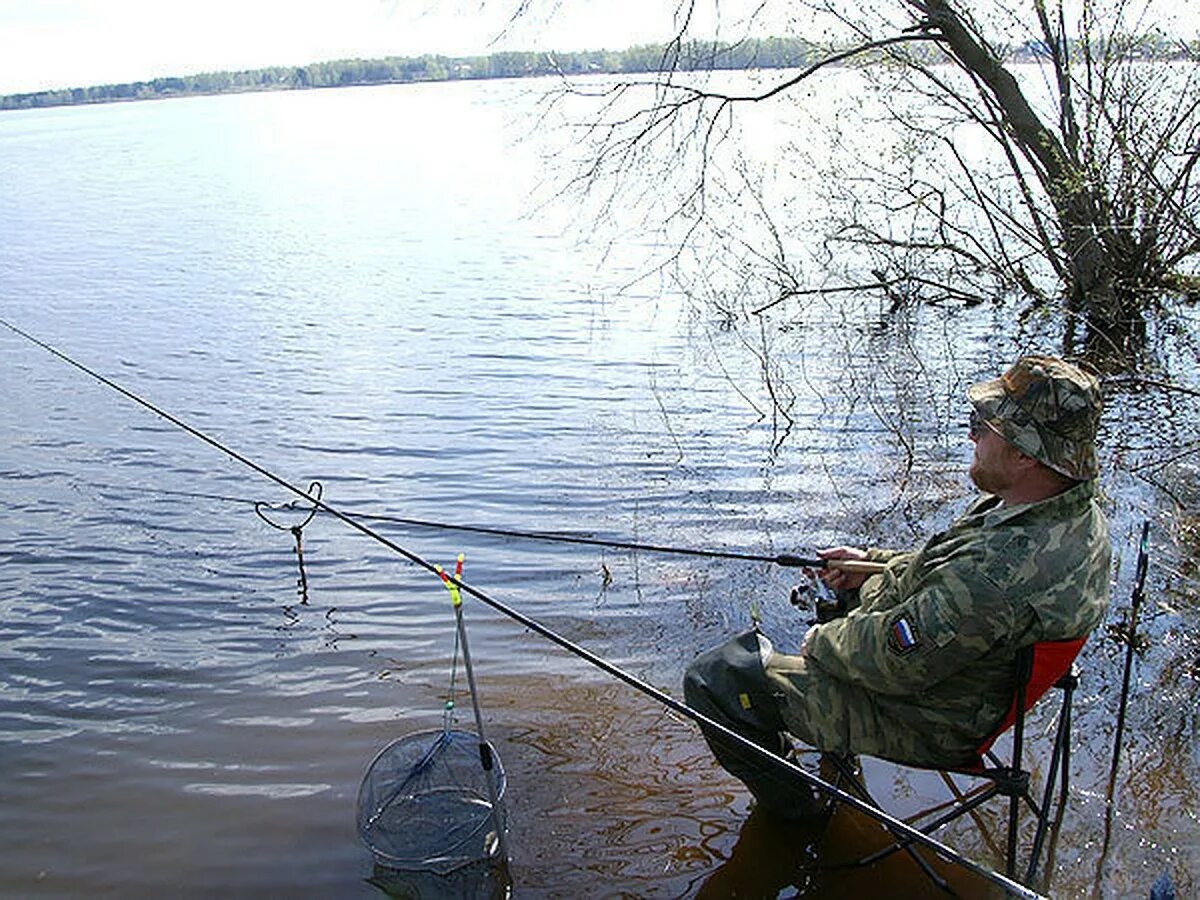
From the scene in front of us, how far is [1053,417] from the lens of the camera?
10.7 feet

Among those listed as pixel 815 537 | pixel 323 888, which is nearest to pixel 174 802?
pixel 323 888

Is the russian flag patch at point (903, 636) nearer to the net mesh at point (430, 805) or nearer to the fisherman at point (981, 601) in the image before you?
the fisherman at point (981, 601)

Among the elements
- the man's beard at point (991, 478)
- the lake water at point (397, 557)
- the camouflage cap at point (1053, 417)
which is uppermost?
the camouflage cap at point (1053, 417)

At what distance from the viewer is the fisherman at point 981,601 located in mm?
3256

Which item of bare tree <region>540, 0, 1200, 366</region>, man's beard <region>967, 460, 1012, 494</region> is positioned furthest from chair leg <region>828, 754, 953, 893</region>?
bare tree <region>540, 0, 1200, 366</region>

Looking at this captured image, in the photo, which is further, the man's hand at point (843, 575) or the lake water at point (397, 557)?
the lake water at point (397, 557)

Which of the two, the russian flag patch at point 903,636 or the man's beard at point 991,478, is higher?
the man's beard at point 991,478

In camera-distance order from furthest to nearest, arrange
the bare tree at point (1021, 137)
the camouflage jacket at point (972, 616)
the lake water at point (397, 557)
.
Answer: the bare tree at point (1021, 137)
the lake water at point (397, 557)
the camouflage jacket at point (972, 616)

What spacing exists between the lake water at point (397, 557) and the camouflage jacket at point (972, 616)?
0.92 metres

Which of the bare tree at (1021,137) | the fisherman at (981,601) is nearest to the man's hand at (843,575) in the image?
the fisherman at (981,601)

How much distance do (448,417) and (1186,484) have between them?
6.79m

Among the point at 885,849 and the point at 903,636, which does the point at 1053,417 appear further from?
the point at 885,849

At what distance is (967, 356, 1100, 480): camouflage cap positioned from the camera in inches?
128

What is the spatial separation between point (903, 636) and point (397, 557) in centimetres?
541
